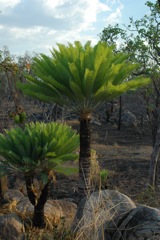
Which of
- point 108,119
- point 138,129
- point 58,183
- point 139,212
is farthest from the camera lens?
point 108,119

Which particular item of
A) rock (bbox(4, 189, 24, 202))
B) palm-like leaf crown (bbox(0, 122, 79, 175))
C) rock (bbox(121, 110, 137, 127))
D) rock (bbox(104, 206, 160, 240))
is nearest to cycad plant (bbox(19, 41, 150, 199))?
palm-like leaf crown (bbox(0, 122, 79, 175))

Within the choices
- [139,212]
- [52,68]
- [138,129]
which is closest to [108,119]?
[138,129]

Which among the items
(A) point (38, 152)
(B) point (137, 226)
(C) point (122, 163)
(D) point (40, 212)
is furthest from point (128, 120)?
(B) point (137, 226)

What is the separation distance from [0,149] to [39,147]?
656 mm

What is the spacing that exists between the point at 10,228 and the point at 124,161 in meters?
11.5

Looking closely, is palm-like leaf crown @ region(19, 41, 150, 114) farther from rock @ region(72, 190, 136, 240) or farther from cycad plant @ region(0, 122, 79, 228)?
rock @ region(72, 190, 136, 240)

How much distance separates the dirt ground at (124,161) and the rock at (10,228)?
216 centimetres

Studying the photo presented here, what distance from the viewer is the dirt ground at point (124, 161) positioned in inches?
512

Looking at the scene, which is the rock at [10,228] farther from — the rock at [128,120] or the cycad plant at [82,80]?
the rock at [128,120]

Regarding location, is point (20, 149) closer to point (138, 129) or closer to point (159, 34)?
point (159, 34)

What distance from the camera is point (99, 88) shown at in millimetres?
6391

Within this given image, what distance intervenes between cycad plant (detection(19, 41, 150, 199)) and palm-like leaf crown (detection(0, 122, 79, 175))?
336 mm

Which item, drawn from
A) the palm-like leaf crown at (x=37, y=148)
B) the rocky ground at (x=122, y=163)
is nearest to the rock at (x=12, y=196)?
the rocky ground at (x=122, y=163)

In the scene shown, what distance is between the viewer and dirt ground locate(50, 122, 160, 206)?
13000 millimetres
